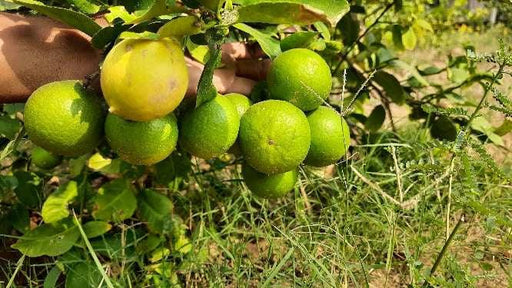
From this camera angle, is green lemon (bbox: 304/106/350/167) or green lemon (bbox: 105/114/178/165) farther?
green lemon (bbox: 304/106/350/167)

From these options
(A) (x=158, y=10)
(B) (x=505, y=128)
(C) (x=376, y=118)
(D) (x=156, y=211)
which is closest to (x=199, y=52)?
(A) (x=158, y=10)

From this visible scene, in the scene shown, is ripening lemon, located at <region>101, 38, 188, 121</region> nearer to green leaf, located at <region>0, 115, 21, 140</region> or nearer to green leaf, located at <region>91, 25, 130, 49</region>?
green leaf, located at <region>91, 25, 130, 49</region>

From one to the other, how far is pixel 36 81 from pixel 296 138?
2.23 feet

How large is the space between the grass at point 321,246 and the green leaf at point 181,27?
1.78ft

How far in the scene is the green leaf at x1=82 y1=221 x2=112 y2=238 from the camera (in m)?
1.63

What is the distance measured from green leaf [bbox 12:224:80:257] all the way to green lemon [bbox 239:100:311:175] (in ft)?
2.24

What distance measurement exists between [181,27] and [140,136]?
0.83 feet

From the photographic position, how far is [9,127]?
64.7 inches

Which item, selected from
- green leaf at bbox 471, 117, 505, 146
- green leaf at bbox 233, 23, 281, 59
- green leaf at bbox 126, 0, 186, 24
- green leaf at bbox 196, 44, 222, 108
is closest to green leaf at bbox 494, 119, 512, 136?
green leaf at bbox 471, 117, 505, 146

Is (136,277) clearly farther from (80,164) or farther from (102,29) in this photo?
(102,29)

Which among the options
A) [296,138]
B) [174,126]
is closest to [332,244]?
[296,138]

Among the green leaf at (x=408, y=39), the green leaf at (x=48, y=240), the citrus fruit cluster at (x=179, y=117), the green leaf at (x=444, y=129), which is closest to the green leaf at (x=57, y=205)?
the green leaf at (x=48, y=240)

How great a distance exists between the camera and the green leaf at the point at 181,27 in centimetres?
100

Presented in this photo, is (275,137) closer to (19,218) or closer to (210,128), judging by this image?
(210,128)
